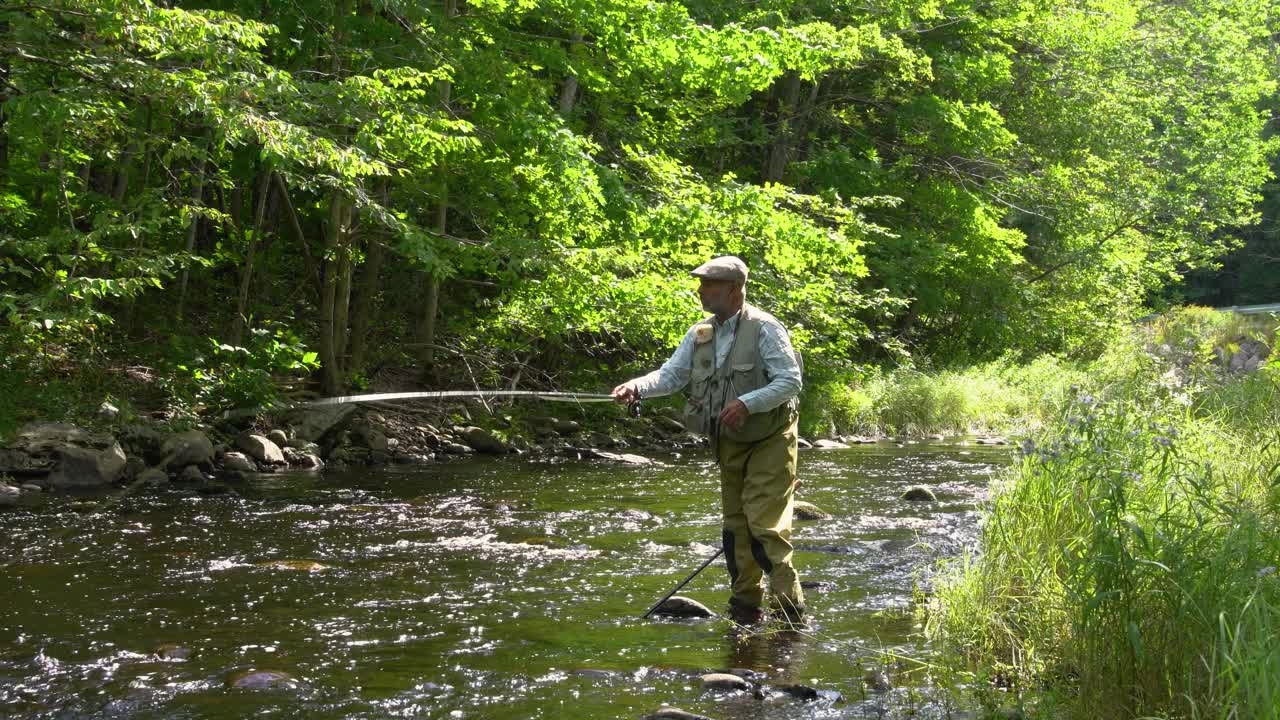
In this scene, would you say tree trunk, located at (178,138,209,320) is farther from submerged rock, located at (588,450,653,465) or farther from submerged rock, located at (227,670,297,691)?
submerged rock, located at (227,670,297,691)

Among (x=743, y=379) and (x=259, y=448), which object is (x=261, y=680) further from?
(x=259, y=448)

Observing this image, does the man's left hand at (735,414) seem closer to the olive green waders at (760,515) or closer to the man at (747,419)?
the man at (747,419)

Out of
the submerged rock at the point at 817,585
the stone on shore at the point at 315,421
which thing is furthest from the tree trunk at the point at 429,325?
the submerged rock at the point at 817,585

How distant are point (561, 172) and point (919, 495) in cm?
502

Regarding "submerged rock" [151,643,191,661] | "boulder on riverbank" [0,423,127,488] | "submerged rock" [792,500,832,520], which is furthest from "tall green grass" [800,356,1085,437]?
"submerged rock" [151,643,191,661]

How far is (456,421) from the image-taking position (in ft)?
53.0

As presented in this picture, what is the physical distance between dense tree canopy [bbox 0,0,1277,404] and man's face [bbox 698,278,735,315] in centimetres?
461

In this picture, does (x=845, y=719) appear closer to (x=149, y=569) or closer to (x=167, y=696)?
(x=167, y=696)

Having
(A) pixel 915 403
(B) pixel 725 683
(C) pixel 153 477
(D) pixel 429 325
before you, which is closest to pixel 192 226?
(D) pixel 429 325

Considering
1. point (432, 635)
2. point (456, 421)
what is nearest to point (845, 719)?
point (432, 635)

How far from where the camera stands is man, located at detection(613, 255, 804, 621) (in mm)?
5707

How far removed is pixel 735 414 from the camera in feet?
18.1

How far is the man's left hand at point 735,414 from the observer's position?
5.52 meters

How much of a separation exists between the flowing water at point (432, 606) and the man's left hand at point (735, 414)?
3.44ft
